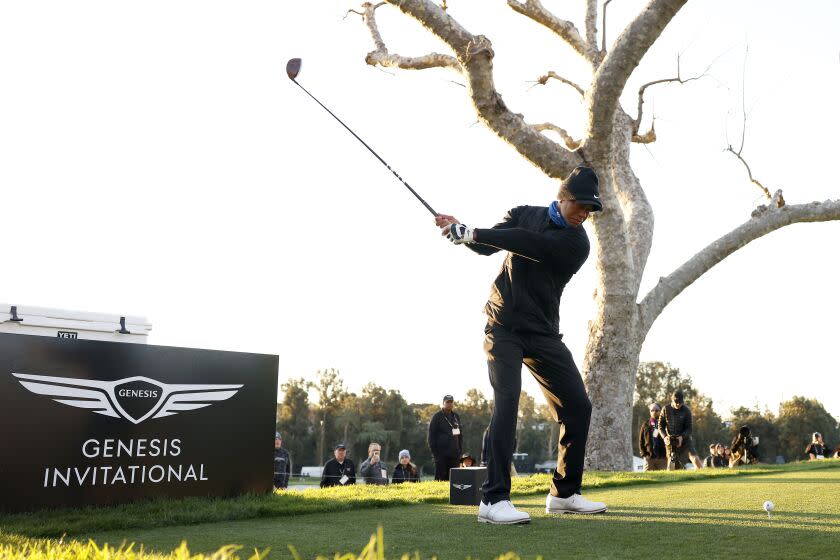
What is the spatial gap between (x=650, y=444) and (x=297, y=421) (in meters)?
62.1

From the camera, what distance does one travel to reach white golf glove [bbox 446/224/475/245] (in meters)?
5.10

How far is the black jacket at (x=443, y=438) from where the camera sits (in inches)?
578

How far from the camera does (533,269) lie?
5.29 metres

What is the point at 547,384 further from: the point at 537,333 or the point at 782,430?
the point at 782,430

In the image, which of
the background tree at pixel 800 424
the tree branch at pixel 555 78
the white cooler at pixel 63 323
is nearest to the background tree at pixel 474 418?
the background tree at pixel 800 424

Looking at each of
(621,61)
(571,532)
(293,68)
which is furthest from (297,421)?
(571,532)

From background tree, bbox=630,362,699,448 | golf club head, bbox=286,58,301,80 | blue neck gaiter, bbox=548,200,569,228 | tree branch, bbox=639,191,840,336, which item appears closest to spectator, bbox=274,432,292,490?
tree branch, bbox=639,191,840,336

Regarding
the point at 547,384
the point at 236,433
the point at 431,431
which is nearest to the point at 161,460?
the point at 236,433

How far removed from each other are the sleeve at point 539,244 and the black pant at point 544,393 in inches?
20.8

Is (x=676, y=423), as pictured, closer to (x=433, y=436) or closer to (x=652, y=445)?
(x=652, y=445)

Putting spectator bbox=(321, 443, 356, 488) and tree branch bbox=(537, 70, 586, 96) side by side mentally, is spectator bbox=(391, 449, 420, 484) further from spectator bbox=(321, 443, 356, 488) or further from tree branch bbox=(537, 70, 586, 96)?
tree branch bbox=(537, 70, 586, 96)

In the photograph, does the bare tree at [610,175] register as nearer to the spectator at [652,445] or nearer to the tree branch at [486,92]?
the tree branch at [486,92]

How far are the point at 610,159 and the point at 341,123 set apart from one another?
26.9 ft

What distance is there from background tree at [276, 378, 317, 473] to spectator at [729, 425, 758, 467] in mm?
55350
